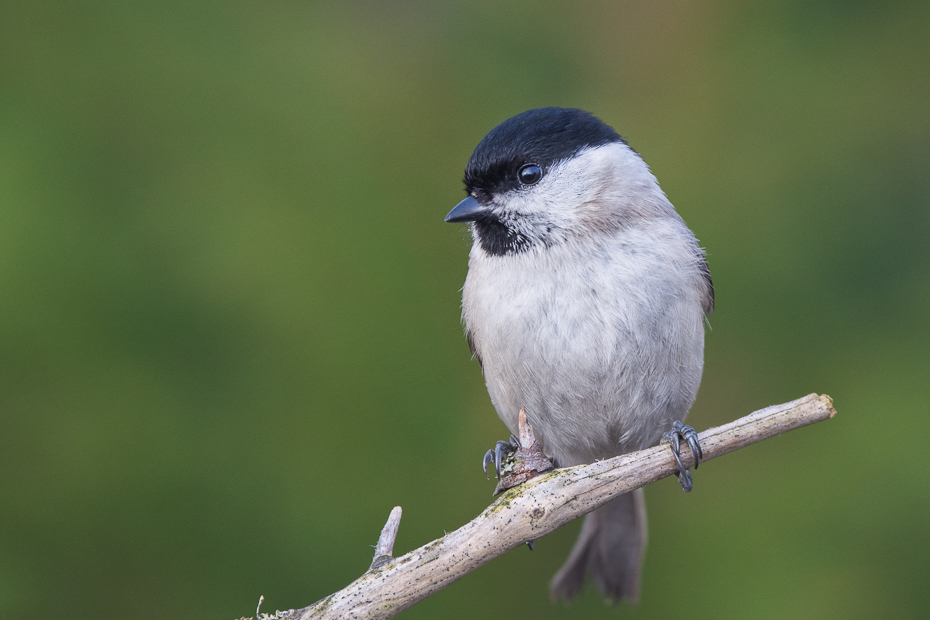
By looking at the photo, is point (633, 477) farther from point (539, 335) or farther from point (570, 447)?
point (570, 447)

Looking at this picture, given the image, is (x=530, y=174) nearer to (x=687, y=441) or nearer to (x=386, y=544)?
(x=687, y=441)

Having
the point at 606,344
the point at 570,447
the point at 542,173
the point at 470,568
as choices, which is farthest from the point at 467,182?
the point at 470,568

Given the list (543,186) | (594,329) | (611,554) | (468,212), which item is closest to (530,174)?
(543,186)

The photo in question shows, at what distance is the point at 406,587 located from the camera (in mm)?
967

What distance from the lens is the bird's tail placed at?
1.69 metres

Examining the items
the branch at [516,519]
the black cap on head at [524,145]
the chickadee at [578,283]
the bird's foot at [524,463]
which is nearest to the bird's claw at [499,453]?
the chickadee at [578,283]

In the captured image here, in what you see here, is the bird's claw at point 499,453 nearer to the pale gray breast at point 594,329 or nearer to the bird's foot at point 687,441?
the pale gray breast at point 594,329

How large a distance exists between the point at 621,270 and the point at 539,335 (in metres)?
0.18

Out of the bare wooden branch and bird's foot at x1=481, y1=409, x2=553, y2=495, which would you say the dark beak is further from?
the bare wooden branch

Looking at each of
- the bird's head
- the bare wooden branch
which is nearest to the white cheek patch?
the bird's head

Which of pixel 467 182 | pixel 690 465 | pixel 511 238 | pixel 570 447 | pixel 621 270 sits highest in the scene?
pixel 467 182

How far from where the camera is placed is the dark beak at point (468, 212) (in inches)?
53.2

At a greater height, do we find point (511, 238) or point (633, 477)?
point (511, 238)

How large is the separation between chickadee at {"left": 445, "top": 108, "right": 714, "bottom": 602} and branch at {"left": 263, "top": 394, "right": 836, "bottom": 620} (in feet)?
0.48
